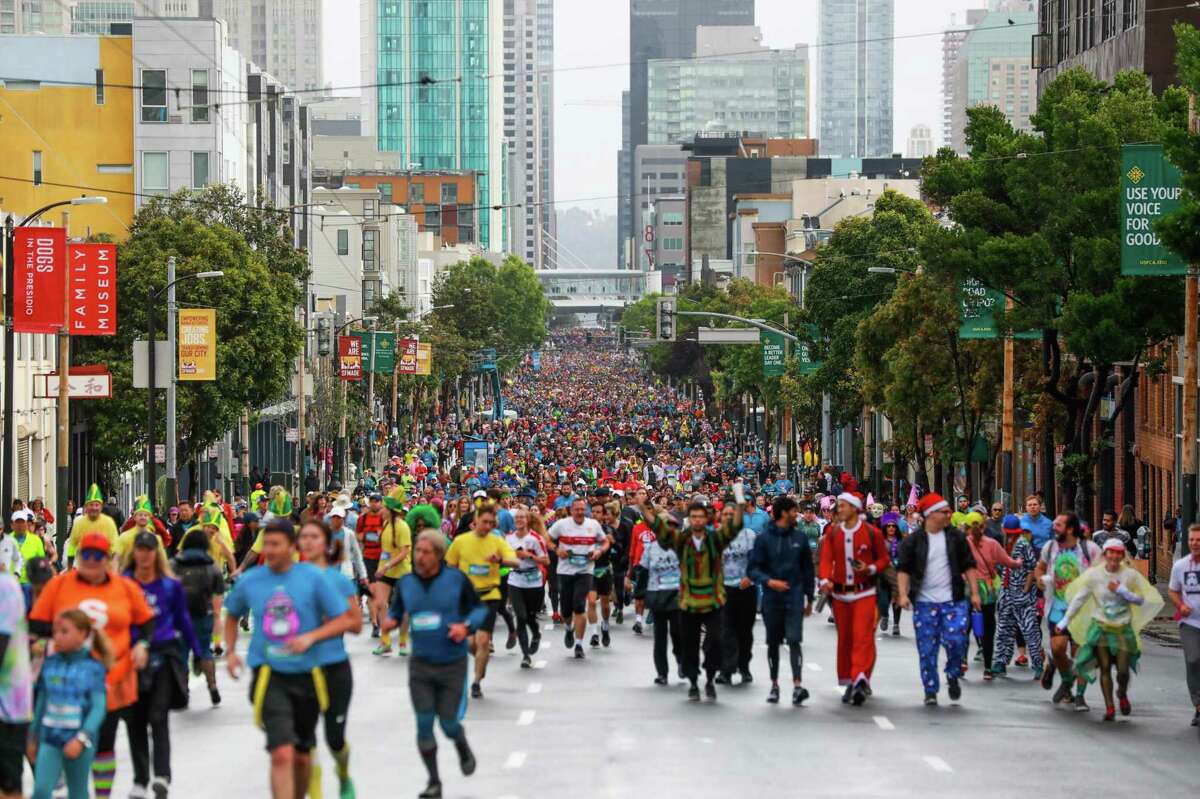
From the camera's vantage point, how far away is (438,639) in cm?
1301

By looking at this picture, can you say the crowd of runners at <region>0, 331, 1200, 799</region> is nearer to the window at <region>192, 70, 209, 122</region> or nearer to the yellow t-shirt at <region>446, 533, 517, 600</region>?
the yellow t-shirt at <region>446, 533, 517, 600</region>

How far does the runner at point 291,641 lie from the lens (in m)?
11.4

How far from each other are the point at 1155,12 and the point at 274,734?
42096mm

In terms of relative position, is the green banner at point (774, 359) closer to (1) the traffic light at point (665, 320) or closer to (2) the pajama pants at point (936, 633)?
(1) the traffic light at point (665, 320)

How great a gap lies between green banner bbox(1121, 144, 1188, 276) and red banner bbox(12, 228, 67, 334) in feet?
56.3

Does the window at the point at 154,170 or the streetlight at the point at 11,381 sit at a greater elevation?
the window at the point at 154,170

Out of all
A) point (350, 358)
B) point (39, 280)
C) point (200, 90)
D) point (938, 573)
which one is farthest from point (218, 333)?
point (938, 573)

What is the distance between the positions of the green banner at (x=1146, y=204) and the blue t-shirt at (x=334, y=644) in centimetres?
1923

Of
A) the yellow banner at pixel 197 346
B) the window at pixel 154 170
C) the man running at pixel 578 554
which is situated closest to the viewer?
the man running at pixel 578 554

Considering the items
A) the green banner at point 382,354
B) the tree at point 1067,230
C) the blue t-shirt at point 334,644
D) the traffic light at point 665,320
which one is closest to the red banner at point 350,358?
the green banner at point 382,354

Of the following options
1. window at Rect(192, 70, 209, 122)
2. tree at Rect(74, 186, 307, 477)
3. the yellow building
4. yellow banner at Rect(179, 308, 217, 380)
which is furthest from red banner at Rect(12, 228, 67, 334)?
window at Rect(192, 70, 209, 122)

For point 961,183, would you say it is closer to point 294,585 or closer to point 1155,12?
point 1155,12

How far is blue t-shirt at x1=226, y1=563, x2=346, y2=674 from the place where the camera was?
11461 millimetres

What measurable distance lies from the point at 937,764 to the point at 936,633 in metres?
3.14
